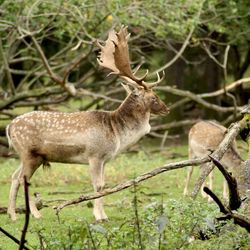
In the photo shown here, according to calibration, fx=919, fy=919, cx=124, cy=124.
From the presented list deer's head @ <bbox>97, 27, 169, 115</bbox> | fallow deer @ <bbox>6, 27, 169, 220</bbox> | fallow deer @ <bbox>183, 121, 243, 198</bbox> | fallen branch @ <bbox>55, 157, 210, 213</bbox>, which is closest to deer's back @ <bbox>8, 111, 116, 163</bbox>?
fallow deer @ <bbox>6, 27, 169, 220</bbox>

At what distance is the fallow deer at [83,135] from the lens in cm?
1044

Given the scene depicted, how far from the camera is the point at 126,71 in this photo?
35.6 feet

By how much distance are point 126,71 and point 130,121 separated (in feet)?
1.94

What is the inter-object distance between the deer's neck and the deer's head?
0.06 meters

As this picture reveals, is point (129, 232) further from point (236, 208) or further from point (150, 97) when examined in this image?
point (150, 97)

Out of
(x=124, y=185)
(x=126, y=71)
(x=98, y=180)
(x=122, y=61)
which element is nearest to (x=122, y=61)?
(x=122, y=61)

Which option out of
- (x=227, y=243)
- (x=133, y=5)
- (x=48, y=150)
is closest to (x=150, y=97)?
(x=48, y=150)

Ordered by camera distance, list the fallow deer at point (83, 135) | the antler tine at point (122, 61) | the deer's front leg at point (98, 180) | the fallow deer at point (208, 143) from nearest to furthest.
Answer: the deer's front leg at point (98, 180)
the fallow deer at point (83, 135)
the antler tine at point (122, 61)
the fallow deer at point (208, 143)

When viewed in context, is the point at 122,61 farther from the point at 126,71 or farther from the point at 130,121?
the point at 130,121

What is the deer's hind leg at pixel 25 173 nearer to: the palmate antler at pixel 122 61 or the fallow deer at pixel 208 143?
the palmate antler at pixel 122 61

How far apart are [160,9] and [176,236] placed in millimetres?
9806

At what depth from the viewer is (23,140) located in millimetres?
10508

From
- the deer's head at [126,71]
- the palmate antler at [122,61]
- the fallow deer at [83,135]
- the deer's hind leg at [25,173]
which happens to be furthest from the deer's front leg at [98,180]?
the palmate antler at [122,61]

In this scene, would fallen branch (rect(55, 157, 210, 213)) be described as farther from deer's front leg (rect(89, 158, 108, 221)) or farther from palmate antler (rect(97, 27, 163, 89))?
palmate antler (rect(97, 27, 163, 89))
